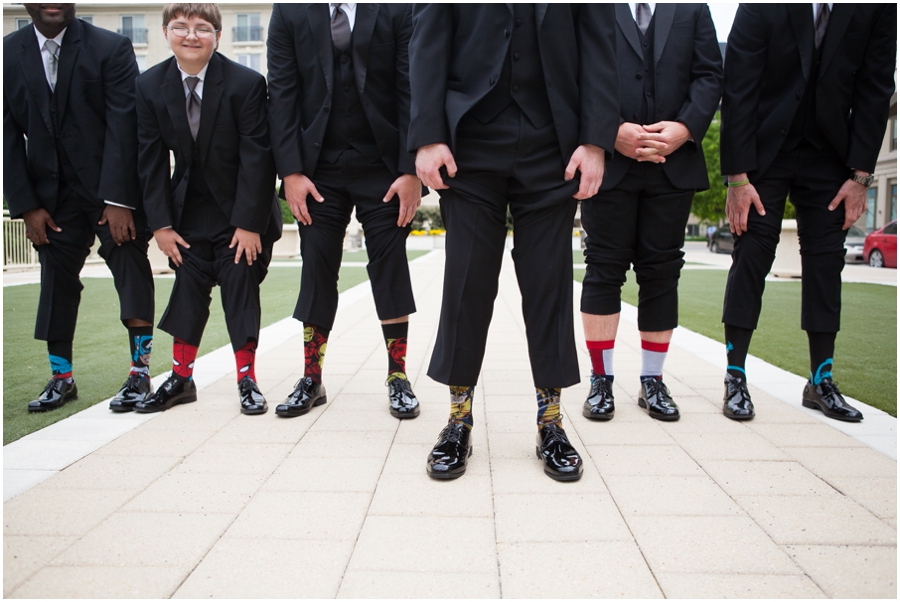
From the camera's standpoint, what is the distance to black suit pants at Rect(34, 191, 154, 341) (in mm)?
3588

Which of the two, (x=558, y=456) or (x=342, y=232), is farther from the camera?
(x=342, y=232)

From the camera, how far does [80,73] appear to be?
137 inches

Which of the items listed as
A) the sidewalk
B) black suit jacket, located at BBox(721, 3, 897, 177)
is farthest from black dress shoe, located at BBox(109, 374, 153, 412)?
black suit jacket, located at BBox(721, 3, 897, 177)

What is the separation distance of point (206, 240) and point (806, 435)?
3.06m

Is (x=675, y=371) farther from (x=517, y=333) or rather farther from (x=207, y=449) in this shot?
(x=207, y=449)

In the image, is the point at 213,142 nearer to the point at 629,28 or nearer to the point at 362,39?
the point at 362,39

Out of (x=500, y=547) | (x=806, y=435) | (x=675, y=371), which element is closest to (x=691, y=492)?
(x=500, y=547)

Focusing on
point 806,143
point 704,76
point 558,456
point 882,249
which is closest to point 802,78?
point 806,143

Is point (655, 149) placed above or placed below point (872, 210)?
above

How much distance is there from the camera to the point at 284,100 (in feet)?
11.1

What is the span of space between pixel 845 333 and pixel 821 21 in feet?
12.8

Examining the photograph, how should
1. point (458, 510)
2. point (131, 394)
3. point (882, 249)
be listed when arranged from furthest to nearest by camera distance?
point (882, 249)
point (131, 394)
point (458, 510)

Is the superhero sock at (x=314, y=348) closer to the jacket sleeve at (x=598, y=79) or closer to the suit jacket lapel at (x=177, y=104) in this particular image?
the suit jacket lapel at (x=177, y=104)

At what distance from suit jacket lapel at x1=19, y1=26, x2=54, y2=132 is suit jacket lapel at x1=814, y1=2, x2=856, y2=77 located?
12.5 ft
